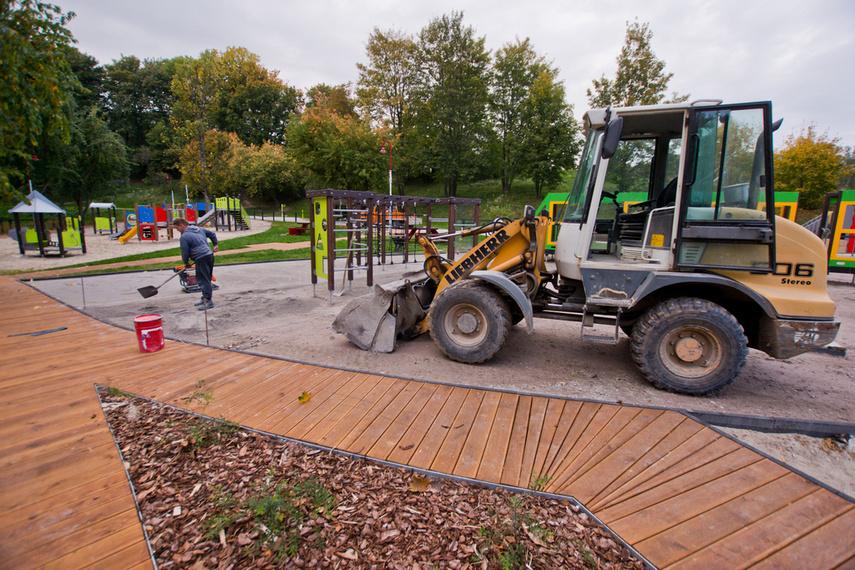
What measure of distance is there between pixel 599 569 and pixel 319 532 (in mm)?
1381

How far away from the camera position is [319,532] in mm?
2020

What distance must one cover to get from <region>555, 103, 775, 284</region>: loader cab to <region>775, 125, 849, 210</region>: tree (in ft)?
81.4

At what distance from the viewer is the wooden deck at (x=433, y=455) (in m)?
1.98

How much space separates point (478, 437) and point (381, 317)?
2488mm

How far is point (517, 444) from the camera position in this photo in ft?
9.25

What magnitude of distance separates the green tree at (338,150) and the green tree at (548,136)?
1185cm

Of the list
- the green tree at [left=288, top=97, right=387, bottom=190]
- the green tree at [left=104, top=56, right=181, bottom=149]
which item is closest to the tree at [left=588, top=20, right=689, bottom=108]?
the green tree at [left=288, top=97, right=387, bottom=190]

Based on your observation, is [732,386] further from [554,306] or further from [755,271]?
[554,306]

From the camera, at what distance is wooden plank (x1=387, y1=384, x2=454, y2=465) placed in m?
2.67

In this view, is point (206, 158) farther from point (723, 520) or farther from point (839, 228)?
point (839, 228)

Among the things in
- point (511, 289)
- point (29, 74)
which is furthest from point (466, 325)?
point (29, 74)

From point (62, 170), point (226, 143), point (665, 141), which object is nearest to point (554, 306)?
point (665, 141)

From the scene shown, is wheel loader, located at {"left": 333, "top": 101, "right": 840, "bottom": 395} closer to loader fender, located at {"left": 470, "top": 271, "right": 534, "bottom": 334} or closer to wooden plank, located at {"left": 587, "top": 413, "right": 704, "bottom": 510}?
loader fender, located at {"left": 470, "top": 271, "right": 534, "bottom": 334}

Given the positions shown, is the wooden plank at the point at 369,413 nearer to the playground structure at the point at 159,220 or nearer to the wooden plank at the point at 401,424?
the wooden plank at the point at 401,424
